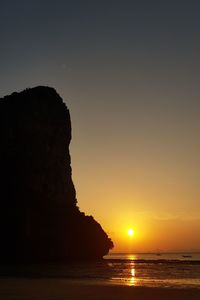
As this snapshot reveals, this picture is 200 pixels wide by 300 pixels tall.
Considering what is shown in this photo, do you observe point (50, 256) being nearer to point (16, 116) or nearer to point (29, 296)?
point (16, 116)

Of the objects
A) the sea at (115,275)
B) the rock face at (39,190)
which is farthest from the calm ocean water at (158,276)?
the rock face at (39,190)

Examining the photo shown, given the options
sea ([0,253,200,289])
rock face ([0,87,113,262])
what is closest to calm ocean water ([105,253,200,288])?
sea ([0,253,200,289])

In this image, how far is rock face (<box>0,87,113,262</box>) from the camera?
88.7 meters

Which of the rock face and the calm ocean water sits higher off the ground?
the rock face

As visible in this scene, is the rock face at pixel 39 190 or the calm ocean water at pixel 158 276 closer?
the calm ocean water at pixel 158 276

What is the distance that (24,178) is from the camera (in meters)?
92.9

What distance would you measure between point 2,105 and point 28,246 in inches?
1272

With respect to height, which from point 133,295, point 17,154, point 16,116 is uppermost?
point 16,116

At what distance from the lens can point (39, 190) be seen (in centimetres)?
9606

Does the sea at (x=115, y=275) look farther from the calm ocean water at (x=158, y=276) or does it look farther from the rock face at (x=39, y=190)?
the rock face at (x=39, y=190)

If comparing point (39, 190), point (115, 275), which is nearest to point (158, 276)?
point (115, 275)

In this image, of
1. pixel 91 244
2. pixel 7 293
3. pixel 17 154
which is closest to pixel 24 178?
pixel 17 154

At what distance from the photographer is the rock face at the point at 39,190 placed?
8869 centimetres

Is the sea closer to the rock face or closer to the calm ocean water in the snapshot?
the calm ocean water
